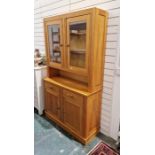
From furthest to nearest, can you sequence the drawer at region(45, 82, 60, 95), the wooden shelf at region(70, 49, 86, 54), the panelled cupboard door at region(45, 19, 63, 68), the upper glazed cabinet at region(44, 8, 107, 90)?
the drawer at region(45, 82, 60, 95) → the panelled cupboard door at region(45, 19, 63, 68) → the wooden shelf at region(70, 49, 86, 54) → the upper glazed cabinet at region(44, 8, 107, 90)

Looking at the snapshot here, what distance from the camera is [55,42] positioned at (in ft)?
7.64

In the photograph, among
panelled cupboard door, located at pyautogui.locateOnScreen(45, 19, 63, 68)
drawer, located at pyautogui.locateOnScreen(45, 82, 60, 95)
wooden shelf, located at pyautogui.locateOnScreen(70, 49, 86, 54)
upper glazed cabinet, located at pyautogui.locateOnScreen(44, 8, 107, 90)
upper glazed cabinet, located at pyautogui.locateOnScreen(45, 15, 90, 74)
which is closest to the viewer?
upper glazed cabinet, located at pyautogui.locateOnScreen(44, 8, 107, 90)

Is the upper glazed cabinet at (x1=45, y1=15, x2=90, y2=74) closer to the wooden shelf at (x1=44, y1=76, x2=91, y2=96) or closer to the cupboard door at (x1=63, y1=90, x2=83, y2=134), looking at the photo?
the wooden shelf at (x1=44, y1=76, x2=91, y2=96)

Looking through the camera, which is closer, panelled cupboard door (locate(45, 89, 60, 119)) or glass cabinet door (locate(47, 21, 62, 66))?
glass cabinet door (locate(47, 21, 62, 66))

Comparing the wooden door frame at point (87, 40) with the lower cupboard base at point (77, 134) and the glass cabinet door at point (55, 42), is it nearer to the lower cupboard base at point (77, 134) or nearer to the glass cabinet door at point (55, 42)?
the glass cabinet door at point (55, 42)

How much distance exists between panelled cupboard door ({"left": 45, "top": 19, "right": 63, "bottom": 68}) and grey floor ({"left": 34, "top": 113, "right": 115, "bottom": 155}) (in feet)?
3.53

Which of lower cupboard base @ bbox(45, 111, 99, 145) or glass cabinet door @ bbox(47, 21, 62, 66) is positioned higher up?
glass cabinet door @ bbox(47, 21, 62, 66)

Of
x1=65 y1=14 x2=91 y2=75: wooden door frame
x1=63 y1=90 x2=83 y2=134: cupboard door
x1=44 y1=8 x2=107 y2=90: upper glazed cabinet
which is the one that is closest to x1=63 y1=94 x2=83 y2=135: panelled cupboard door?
x1=63 y1=90 x2=83 y2=134: cupboard door

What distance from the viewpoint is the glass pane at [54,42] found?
2223 millimetres

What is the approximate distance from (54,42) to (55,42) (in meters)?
0.04

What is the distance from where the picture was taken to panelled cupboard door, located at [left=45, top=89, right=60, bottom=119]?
2390 mm

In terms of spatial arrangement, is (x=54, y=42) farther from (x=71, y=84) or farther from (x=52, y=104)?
(x=52, y=104)
